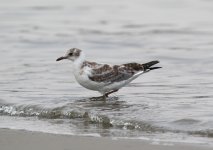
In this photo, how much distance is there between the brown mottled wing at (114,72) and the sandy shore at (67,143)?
2.73 meters

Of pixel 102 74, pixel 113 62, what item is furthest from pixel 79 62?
pixel 113 62

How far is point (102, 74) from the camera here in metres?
11.8

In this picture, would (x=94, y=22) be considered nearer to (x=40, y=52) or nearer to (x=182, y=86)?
(x=40, y=52)

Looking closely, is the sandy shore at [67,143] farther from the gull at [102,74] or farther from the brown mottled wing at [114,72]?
the brown mottled wing at [114,72]

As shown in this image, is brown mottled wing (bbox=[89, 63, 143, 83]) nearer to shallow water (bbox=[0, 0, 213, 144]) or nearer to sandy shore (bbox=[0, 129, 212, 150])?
shallow water (bbox=[0, 0, 213, 144])

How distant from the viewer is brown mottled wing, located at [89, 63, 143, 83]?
11711 mm

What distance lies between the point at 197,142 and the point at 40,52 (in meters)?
8.02

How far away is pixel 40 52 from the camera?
16.1 metres

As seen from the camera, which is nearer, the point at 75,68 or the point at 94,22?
the point at 75,68

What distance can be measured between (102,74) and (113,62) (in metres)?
3.17

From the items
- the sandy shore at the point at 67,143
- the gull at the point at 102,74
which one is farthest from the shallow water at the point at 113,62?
the sandy shore at the point at 67,143

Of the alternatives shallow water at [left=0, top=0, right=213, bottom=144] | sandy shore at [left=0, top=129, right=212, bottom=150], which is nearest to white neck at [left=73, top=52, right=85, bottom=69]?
shallow water at [left=0, top=0, right=213, bottom=144]

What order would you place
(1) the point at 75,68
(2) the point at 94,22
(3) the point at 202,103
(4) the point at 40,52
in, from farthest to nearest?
(2) the point at 94,22
(4) the point at 40,52
(1) the point at 75,68
(3) the point at 202,103

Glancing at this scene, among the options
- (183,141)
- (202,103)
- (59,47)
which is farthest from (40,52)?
(183,141)
